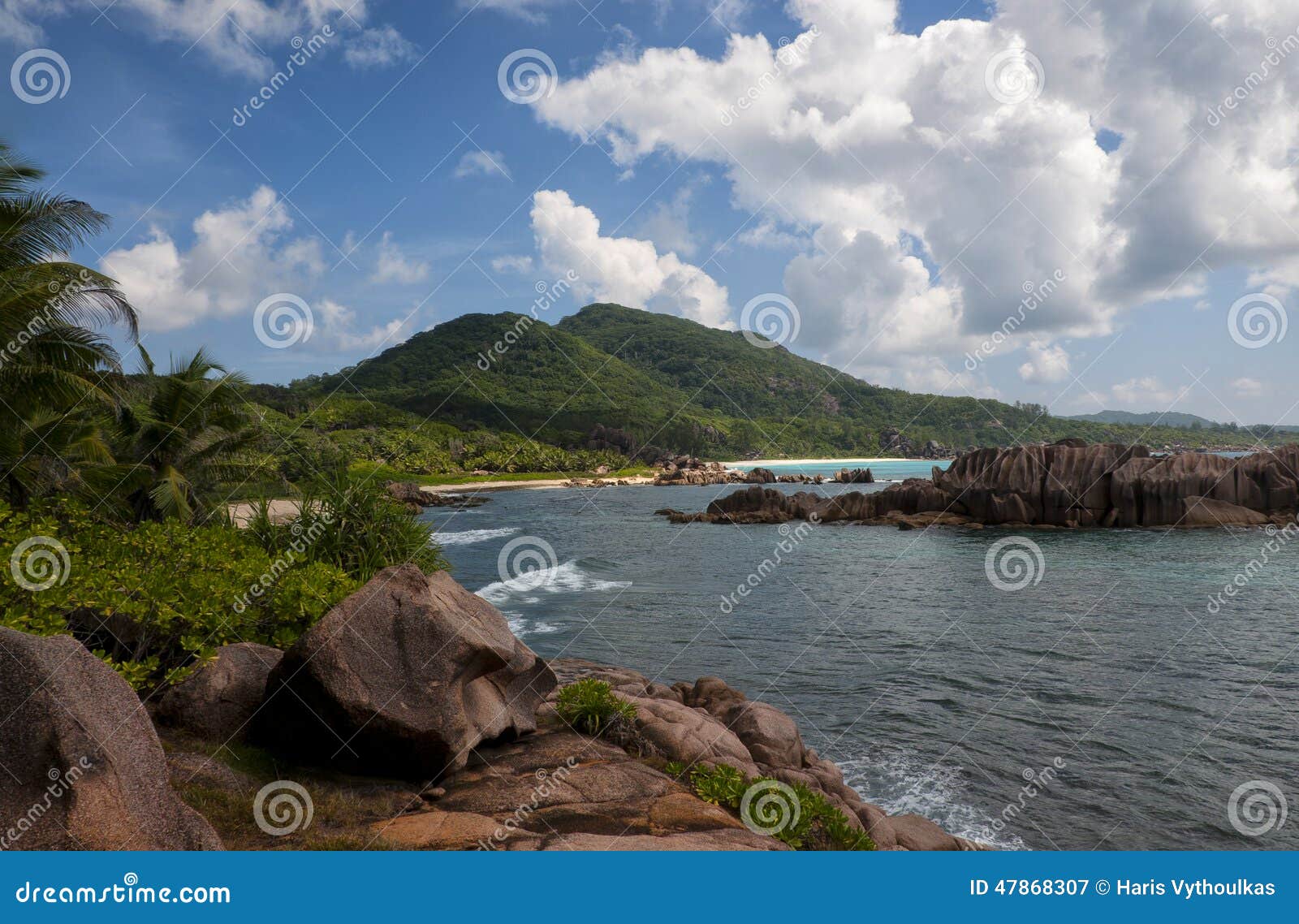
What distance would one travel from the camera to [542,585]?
38875 millimetres

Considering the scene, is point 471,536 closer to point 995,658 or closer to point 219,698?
point 995,658

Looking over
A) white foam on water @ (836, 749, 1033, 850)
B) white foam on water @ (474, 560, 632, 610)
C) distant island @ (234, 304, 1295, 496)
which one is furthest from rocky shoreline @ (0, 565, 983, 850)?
distant island @ (234, 304, 1295, 496)

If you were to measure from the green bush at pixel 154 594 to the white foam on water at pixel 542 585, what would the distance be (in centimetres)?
2079

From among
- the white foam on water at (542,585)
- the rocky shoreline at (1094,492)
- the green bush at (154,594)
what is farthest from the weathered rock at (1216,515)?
the green bush at (154,594)

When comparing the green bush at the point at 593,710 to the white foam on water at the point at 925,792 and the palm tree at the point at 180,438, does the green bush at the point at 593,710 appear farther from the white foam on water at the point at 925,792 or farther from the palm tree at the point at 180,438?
the palm tree at the point at 180,438

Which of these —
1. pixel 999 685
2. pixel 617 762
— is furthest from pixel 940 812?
pixel 999 685

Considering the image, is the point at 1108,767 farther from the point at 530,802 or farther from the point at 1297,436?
the point at 1297,436

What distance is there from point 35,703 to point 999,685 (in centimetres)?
2268

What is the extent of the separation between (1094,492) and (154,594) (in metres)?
68.6

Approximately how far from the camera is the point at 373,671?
9.42 meters

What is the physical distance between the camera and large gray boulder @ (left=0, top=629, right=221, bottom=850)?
19.1 feet

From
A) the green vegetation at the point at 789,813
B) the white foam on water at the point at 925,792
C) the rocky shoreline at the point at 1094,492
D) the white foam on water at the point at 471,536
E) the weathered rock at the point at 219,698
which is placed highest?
the rocky shoreline at the point at 1094,492

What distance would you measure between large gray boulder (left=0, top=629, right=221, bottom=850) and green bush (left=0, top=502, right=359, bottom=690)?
129 inches

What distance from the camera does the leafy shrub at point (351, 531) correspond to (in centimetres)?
1552
